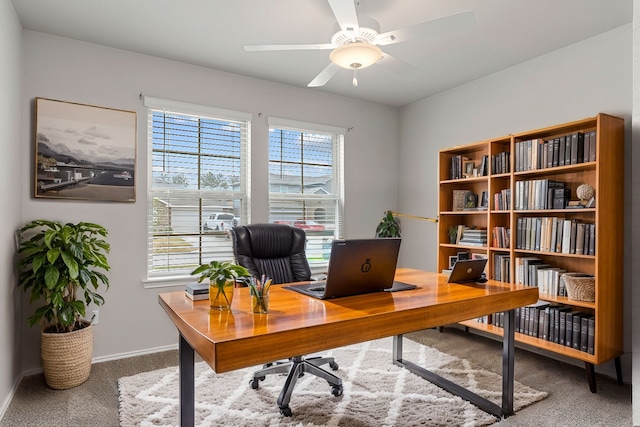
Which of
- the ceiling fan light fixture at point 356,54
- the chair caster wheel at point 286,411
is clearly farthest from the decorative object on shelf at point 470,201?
the chair caster wheel at point 286,411

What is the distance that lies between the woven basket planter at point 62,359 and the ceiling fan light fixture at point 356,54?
2505 millimetres

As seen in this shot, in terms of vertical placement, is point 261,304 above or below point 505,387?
above

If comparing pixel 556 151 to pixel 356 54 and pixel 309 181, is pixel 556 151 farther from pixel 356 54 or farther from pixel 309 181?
pixel 309 181

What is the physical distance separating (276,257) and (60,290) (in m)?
1.44

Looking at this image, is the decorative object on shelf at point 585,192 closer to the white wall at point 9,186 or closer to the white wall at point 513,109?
the white wall at point 513,109

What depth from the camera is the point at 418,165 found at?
4551 millimetres

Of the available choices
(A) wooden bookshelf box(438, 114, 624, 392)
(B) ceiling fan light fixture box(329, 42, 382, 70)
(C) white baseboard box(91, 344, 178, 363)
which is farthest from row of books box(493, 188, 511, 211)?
(C) white baseboard box(91, 344, 178, 363)

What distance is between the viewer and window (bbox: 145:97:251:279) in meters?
3.43

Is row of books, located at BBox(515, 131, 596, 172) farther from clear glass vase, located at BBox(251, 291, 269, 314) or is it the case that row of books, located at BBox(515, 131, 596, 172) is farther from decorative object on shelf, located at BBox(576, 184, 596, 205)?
clear glass vase, located at BBox(251, 291, 269, 314)

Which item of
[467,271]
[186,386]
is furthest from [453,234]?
[186,386]

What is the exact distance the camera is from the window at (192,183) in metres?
3.43

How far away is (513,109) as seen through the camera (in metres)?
3.55

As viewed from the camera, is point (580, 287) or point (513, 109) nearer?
point (580, 287)

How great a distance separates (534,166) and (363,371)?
6.78 ft
